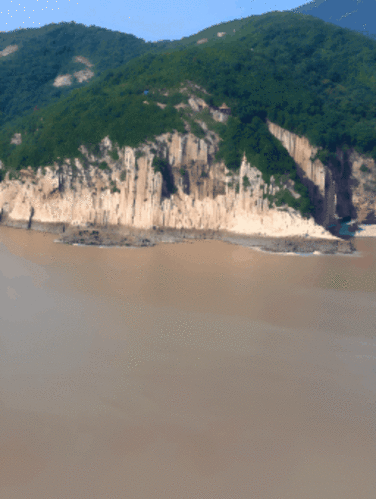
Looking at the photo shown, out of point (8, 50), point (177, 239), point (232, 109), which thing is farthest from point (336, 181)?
point (8, 50)

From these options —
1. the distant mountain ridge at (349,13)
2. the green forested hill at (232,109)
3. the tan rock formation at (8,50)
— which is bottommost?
the green forested hill at (232,109)

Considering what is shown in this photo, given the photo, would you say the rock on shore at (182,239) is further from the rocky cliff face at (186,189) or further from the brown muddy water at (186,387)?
the brown muddy water at (186,387)

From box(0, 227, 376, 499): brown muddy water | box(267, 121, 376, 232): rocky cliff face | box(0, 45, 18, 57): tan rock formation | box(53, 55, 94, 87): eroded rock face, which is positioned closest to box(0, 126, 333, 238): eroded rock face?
box(267, 121, 376, 232): rocky cliff face

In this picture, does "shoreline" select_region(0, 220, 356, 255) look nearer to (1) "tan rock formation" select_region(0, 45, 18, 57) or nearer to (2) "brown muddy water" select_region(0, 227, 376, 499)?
(2) "brown muddy water" select_region(0, 227, 376, 499)

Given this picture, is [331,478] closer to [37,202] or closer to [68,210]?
[68,210]

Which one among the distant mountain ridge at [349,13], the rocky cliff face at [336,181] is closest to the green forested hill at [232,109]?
the rocky cliff face at [336,181]

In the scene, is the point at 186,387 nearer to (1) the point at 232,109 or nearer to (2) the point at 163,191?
(2) the point at 163,191
